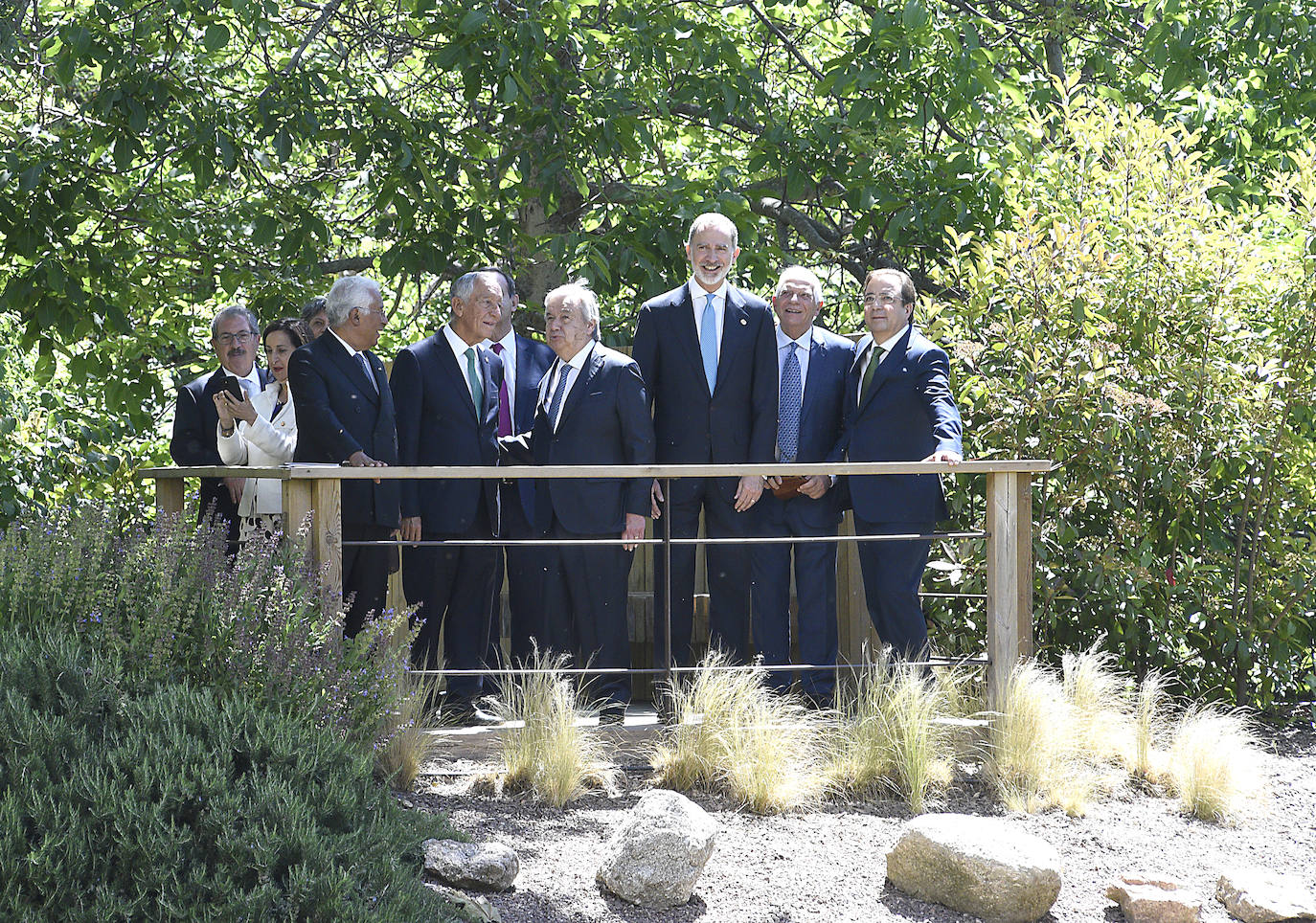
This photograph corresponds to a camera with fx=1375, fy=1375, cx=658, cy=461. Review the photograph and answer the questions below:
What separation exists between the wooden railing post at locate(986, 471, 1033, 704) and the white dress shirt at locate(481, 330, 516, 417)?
2.01 metres

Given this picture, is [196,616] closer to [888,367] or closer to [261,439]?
[261,439]

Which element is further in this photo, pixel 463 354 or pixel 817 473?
pixel 463 354

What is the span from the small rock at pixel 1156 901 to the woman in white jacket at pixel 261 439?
3.11 m

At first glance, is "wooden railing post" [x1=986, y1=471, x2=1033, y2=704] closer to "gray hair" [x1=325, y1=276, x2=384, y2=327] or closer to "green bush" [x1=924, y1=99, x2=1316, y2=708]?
"green bush" [x1=924, y1=99, x2=1316, y2=708]

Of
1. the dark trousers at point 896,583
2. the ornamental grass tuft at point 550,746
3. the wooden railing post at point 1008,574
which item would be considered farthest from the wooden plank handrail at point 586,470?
the ornamental grass tuft at point 550,746

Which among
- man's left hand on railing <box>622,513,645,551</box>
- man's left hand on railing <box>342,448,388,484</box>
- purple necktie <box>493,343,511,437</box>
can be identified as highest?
purple necktie <box>493,343,511,437</box>

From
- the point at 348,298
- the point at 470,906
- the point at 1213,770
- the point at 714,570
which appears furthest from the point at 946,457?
the point at 470,906

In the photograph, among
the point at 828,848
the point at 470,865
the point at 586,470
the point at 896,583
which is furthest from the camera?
the point at 896,583

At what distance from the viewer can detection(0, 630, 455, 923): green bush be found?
3.09 meters

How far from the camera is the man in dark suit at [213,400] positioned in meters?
6.02

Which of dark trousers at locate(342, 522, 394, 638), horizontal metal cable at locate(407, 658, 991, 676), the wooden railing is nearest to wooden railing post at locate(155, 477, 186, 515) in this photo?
the wooden railing

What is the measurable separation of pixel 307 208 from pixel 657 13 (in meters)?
2.21

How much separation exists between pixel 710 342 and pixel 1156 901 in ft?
9.44

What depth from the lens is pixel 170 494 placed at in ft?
18.2
